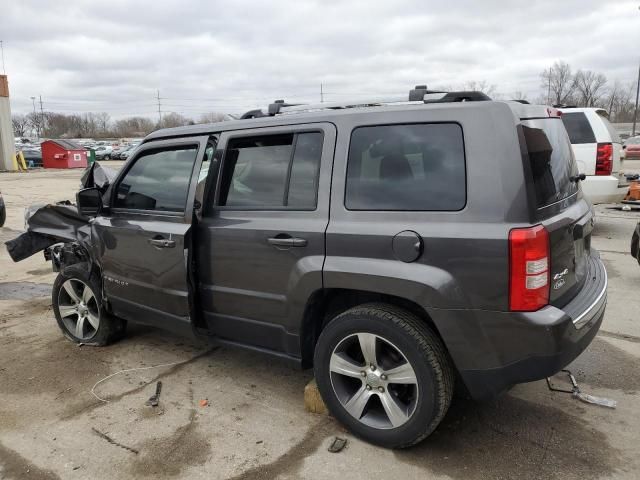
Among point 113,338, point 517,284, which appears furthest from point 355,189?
point 113,338

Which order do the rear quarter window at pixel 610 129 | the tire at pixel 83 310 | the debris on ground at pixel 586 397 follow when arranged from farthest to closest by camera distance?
the rear quarter window at pixel 610 129 < the tire at pixel 83 310 < the debris on ground at pixel 586 397

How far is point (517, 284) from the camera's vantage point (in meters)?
2.46

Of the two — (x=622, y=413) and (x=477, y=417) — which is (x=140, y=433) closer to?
(x=477, y=417)

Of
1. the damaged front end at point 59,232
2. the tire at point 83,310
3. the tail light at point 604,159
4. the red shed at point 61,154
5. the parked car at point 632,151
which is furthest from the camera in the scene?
the red shed at point 61,154

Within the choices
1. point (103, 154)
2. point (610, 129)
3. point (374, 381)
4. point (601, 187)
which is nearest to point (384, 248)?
point (374, 381)

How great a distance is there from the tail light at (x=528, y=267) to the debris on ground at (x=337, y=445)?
127 centimetres

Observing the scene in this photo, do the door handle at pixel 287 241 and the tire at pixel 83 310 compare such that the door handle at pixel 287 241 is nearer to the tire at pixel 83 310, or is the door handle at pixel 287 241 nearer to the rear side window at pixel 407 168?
the rear side window at pixel 407 168

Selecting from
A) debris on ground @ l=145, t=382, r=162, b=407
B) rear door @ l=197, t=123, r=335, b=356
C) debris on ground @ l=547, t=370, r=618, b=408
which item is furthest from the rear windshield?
debris on ground @ l=145, t=382, r=162, b=407

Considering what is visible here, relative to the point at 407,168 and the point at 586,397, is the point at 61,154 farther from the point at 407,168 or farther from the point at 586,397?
the point at 586,397

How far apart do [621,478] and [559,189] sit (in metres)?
1.51

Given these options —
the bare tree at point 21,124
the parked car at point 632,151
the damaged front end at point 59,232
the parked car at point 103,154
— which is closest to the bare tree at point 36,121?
the bare tree at point 21,124

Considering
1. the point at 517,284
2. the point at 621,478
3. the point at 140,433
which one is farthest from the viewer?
the point at 140,433

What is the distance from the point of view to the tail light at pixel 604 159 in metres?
8.11

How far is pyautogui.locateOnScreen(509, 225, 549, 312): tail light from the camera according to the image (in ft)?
8.00
